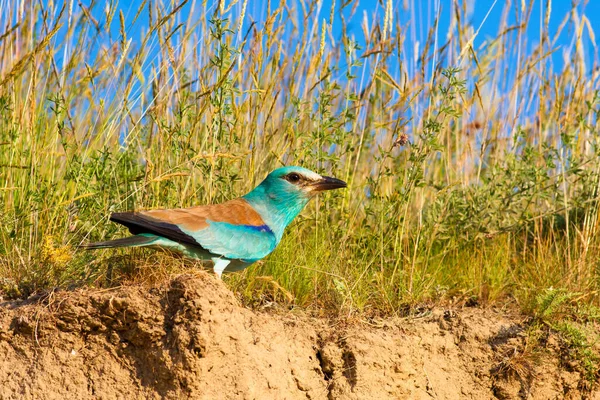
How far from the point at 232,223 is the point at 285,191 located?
391 mm

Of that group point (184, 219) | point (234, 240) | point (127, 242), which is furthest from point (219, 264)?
point (127, 242)

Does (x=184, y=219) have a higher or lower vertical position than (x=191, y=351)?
higher

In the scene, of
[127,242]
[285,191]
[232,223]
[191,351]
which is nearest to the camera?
[191,351]

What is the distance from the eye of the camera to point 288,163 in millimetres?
4754

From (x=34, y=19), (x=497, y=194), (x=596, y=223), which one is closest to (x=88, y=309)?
(x=34, y=19)

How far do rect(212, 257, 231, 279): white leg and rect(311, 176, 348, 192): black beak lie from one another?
0.63 meters

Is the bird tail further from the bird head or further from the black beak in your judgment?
the black beak

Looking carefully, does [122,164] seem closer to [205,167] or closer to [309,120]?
[205,167]

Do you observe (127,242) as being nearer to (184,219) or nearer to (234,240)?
(184,219)

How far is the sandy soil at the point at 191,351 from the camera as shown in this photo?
10.8 ft

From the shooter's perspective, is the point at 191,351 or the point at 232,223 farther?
the point at 232,223

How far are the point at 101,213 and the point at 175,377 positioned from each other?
107 cm

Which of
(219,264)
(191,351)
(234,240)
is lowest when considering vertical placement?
(191,351)

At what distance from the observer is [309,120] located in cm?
502
